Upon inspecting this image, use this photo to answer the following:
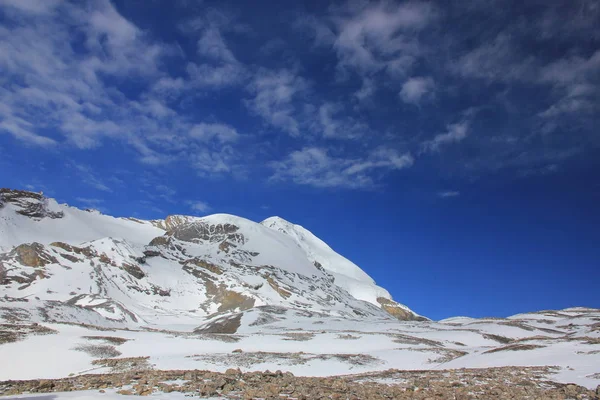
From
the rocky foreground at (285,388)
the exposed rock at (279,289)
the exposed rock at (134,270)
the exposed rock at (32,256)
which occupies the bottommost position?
the rocky foreground at (285,388)

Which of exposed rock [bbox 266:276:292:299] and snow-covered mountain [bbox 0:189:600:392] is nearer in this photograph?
snow-covered mountain [bbox 0:189:600:392]

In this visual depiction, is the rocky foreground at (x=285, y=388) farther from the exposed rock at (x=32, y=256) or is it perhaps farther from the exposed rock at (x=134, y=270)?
the exposed rock at (x=134, y=270)

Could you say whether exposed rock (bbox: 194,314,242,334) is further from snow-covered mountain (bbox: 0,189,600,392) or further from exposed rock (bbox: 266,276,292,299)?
exposed rock (bbox: 266,276,292,299)

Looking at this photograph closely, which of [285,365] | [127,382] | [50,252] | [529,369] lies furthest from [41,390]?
[50,252]

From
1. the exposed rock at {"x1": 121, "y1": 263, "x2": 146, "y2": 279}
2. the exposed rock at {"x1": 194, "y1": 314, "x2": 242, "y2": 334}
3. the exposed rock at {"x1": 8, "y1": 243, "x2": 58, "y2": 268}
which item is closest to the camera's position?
the exposed rock at {"x1": 194, "y1": 314, "x2": 242, "y2": 334}

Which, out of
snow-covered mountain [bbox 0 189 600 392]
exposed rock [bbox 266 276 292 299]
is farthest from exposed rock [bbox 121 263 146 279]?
exposed rock [bbox 266 276 292 299]

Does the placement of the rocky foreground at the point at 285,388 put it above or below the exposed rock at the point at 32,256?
below

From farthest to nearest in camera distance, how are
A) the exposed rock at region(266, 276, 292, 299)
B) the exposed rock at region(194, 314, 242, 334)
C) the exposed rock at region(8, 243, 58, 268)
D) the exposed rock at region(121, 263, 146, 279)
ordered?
the exposed rock at region(266, 276, 292, 299)
the exposed rock at region(121, 263, 146, 279)
the exposed rock at region(8, 243, 58, 268)
the exposed rock at region(194, 314, 242, 334)

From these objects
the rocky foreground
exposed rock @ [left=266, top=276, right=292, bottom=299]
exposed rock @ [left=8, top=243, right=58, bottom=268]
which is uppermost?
exposed rock @ [left=266, top=276, right=292, bottom=299]

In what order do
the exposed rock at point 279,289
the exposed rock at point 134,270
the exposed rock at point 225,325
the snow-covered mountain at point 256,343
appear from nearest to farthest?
the snow-covered mountain at point 256,343 < the exposed rock at point 225,325 < the exposed rock at point 134,270 < the exposed rock at point 279,289

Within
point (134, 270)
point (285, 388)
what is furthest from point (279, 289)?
point (285, 388)

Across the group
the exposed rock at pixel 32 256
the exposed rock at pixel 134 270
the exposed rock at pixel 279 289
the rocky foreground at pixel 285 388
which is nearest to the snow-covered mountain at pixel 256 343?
the rocky foreground at pixel 285 388

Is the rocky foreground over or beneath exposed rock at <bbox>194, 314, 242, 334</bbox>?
beneath

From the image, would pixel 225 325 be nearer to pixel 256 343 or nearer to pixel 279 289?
pixel 256 343
